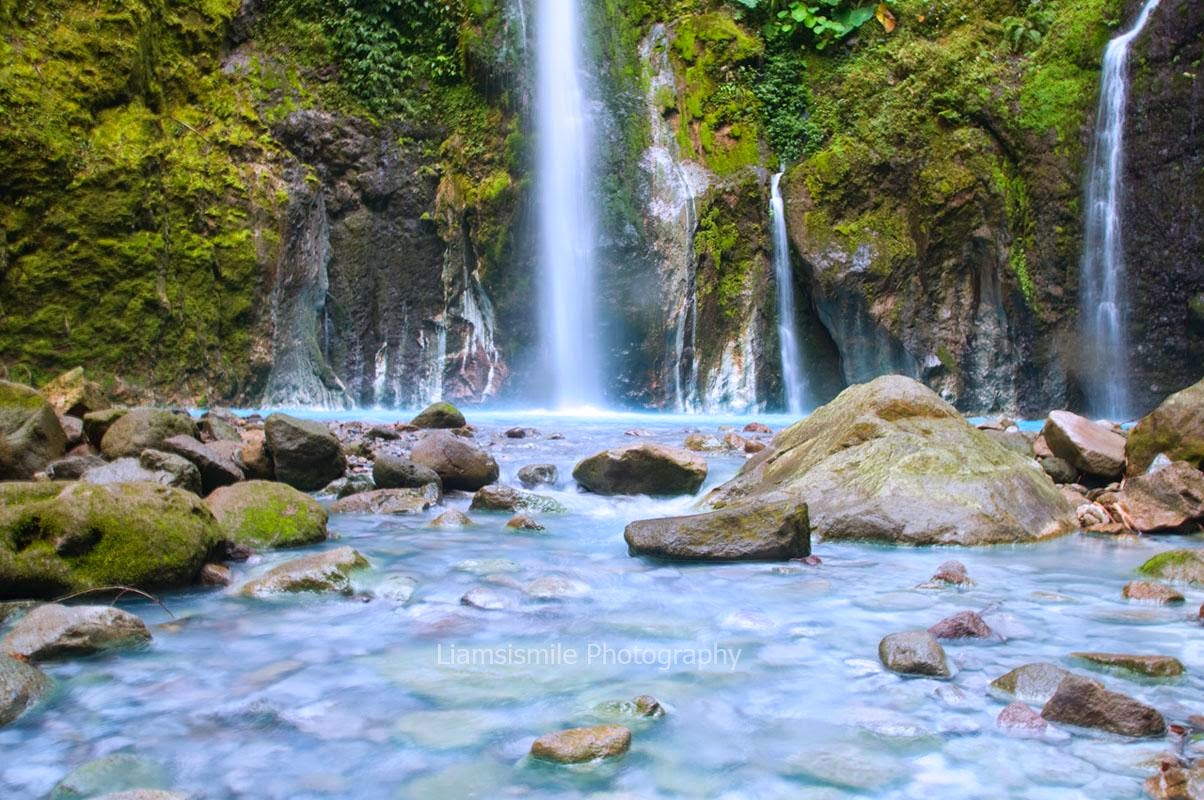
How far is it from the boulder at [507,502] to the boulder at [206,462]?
190cm

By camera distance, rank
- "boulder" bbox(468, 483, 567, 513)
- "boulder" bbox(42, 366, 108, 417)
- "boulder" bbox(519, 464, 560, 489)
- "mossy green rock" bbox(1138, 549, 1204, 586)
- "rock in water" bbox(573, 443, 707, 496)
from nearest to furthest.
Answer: "mossy green rock" bbox(1138, 549, 1204, 586) → "boulder" bbox(468, 483, 567, 513) → "rock in water" bbox(573, 443, 707, 496) → "boulder" bbox(519, 464, 560, 489) → "boulder" bbox(42, 366, 108, 417)

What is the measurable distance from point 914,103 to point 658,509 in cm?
1359

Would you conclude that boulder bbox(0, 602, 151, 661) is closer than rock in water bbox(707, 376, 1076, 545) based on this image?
Yes

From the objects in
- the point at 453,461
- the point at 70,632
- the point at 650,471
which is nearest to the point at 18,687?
the point at 70,632

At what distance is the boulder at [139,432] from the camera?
726cm

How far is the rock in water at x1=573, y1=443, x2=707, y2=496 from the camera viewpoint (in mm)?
7863

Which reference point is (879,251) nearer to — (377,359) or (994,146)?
(994,146)

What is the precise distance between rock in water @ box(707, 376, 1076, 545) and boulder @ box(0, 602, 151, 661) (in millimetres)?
3648

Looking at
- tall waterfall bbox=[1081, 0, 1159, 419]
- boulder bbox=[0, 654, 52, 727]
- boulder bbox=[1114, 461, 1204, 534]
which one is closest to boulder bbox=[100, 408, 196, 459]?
boulder bbox=[0, 654, 52, 727]

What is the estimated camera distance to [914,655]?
353 cm

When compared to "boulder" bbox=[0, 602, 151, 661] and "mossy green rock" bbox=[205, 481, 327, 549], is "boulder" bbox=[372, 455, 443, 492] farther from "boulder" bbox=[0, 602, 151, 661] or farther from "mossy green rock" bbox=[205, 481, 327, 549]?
"boulder" bbox=[0, 602, 151, 661]

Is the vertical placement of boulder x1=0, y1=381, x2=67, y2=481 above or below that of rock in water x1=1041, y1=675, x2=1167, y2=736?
above

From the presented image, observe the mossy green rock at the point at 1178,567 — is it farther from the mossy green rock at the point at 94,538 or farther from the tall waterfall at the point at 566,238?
the tall waterfall at the point at 566,238

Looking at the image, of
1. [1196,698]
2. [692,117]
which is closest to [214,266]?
[692,117]
